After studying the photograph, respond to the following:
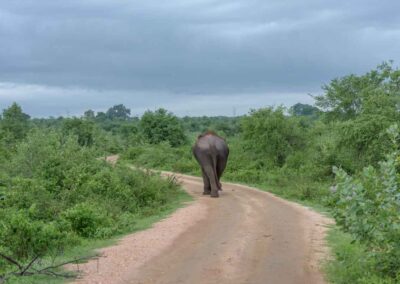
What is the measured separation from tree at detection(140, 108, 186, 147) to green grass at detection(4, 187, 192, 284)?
27673 mm

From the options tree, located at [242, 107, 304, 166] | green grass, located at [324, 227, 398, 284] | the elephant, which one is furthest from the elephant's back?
green grass, located at [324, 227, 398, 284]

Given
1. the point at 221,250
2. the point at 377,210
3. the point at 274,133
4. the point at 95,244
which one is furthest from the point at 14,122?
the point at 377,210

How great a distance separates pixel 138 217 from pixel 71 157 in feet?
14.7

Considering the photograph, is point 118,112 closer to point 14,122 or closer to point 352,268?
point 14,122

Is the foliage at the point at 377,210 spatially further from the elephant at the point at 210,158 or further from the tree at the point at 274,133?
the tree at the point at 274,133

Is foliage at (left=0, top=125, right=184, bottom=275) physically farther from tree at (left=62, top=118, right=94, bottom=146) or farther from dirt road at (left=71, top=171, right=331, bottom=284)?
tree at (left=62, top=118, right=94, bottom=146)

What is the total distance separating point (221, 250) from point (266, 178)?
16.9 meters

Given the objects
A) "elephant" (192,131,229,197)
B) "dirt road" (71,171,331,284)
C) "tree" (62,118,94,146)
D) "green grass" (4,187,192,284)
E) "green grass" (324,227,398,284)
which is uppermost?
"tree" (62,118,94,146)

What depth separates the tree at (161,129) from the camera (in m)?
50.3

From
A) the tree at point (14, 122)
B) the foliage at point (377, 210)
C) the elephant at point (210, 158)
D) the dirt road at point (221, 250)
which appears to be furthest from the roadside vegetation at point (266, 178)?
the tree at point (14, 122)

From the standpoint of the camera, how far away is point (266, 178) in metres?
27.8

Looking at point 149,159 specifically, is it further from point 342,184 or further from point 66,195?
point 342,184

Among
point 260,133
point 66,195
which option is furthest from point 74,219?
point 260,133

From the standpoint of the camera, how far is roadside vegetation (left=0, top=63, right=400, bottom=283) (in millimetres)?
7977
